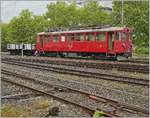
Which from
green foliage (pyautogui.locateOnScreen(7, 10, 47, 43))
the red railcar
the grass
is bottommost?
the grass

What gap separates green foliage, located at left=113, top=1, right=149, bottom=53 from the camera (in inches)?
1566

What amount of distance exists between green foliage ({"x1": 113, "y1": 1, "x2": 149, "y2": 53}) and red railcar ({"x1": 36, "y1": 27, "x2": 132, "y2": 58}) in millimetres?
8532

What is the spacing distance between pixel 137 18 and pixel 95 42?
10.9m

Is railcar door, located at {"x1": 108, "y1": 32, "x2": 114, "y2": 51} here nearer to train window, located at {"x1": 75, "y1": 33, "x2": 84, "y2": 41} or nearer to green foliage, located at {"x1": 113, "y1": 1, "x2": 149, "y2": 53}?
train window, located at {"x1": 75, "y1": 33, "x2": 84, "y2": 41}

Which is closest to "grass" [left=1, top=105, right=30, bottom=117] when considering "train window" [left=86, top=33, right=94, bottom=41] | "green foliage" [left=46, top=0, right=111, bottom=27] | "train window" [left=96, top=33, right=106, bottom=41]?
"train window" [left=96, top=33, right=106, bottom=41]

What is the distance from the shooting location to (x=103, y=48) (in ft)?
97.5

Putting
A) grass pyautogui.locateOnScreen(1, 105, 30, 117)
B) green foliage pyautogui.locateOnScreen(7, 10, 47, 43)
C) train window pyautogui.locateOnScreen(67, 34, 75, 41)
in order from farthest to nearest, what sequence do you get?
1. green foliage pyautogui.locateOnScreen(7, 10, 47, 43)
2. train window pyautogui.locateOnScreen(67, 34, 75, 41)
3. grass pyautogui.locateOnScreen(1, 105, 30, 117)

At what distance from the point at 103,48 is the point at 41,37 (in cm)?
1054

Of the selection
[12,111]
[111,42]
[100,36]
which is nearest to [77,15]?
[100,36]

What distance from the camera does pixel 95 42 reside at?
3050 centimetres

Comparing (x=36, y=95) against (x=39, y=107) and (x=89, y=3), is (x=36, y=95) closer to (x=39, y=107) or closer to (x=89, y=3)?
(x=39, y=107)

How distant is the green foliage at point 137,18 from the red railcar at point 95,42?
28.0 ft

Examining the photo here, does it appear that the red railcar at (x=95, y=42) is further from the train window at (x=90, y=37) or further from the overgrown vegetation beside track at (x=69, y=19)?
the overgrown vegetation beside track at (x=69, y=19)

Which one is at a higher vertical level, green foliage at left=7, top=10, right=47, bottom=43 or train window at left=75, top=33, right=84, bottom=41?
green foliage at left=7, top=10, right=47, bottom=43
